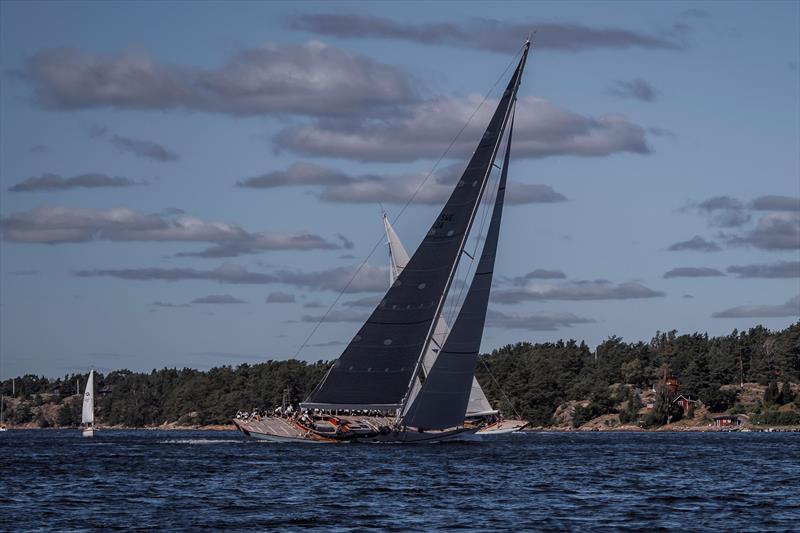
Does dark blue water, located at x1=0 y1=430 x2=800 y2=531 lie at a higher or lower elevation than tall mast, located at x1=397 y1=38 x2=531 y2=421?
lower

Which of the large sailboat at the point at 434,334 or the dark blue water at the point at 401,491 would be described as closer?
the dark blue water at the point at 401,491

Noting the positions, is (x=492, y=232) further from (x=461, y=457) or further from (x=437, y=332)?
(x=437, y=332)

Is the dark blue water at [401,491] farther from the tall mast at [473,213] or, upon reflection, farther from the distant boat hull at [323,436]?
the tall mast at [473,213]

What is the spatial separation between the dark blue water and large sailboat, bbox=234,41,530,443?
3.34m

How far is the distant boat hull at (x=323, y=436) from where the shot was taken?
102 metres

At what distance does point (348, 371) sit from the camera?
335ft

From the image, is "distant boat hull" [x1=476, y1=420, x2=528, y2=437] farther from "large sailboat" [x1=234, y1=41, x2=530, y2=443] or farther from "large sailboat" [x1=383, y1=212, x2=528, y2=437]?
"large sailboat" [x1=234, y1=41, x2=530, y2=443]

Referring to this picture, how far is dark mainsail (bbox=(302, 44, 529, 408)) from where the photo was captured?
326 ft

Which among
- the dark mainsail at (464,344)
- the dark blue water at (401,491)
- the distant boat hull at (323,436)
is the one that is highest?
the dark mainsail at (464,344)

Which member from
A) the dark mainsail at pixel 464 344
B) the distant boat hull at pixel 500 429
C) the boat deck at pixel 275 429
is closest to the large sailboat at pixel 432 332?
the dark mainsail at pixel 464 344

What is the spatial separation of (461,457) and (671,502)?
30.9m

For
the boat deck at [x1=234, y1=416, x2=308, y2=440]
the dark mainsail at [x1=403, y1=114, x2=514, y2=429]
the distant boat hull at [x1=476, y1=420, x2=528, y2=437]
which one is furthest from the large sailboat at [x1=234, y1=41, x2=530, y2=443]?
the distant boat hull at [x1=476, y1=420, x2=528, y2=437]

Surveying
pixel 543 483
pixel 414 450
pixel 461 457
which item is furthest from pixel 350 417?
pixel 543 483

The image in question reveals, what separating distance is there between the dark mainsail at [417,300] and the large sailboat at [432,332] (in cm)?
7
